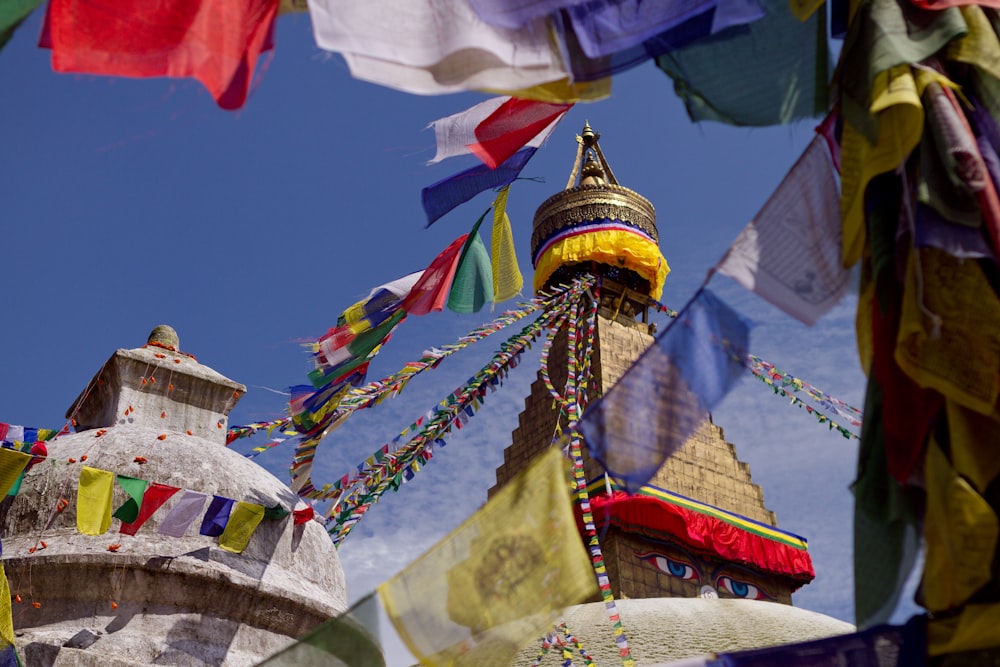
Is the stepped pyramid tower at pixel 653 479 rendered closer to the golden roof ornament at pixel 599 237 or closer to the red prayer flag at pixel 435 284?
the golden roof ornament at pixel 599 237

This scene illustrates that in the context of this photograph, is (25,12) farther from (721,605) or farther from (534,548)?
(721,605)

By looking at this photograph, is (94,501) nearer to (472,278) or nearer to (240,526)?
(240,526)

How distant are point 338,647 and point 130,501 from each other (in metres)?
3.84

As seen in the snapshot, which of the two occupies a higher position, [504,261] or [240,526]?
[504,261]

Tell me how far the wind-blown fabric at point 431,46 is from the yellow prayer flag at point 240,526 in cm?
468

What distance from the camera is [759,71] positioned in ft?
12.2

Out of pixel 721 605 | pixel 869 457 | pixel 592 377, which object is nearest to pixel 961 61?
pixel 869 457

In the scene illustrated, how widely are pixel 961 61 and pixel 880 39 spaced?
27cm

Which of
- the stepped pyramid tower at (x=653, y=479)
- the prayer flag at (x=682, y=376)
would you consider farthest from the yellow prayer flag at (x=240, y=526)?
the stepped pyramid tower at (x=653, y=479)

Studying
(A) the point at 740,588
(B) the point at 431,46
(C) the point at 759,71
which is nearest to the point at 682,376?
(C) the point at 759,71

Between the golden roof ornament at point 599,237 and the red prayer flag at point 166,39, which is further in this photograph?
the golden roof ornament at point 599,237

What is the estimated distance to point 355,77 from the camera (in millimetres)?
3129

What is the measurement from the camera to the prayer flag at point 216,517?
23.3 feet

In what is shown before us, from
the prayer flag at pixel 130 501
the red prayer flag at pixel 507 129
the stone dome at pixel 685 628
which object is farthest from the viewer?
the stone dome at pixel 685 628
